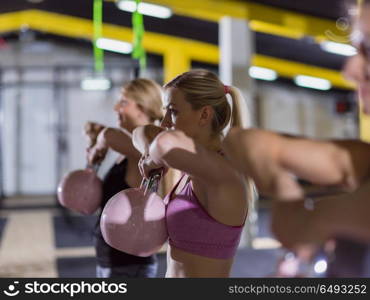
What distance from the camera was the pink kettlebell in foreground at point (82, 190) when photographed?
4.85 feet

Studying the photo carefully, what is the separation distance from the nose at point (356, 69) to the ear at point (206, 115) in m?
0.36

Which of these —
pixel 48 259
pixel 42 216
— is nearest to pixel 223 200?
pixel 48 259

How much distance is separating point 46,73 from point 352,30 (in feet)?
33.0

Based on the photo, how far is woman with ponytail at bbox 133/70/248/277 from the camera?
0.71m

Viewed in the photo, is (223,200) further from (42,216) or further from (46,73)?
(46,73)

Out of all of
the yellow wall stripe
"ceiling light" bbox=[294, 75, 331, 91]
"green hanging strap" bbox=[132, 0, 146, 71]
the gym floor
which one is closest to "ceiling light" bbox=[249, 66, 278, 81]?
"ceiling light" bbox=[294, 75, 331, 91]

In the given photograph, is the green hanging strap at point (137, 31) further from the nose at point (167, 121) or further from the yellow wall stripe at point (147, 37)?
the yellow wall stripe at point (147, 37)

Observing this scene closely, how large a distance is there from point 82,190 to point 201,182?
0.69 metres

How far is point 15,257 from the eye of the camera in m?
4.35

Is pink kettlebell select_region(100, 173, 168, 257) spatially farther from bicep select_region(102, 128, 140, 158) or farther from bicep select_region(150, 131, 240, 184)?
bicep select_region(102, 128, 140, 158)

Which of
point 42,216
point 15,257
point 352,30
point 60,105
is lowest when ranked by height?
point 42,216

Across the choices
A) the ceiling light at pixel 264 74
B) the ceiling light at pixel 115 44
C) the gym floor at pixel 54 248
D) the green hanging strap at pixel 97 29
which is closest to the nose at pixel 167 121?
the gym floor at pixel 54 248

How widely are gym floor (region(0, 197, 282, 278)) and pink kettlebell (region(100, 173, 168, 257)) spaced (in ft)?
4.23

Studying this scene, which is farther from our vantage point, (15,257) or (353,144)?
(15,257)
